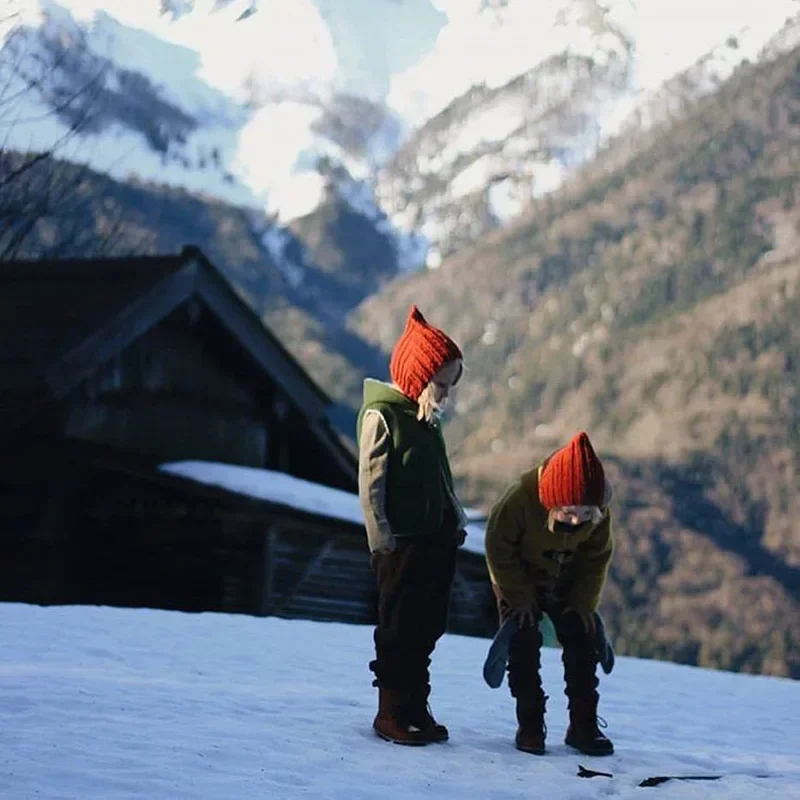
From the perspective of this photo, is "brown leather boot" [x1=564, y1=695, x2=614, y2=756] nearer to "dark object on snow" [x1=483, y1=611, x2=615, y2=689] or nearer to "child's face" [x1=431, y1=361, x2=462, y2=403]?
"dark object on snow" [x1=483, y1=611, x2=615, y2=689]

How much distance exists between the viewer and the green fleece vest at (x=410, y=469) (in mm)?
6164

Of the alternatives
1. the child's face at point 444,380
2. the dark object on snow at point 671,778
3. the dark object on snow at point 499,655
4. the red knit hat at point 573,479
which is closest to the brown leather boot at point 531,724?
the dark object on snow at point 499,655

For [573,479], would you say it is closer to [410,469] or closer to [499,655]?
[410,469]

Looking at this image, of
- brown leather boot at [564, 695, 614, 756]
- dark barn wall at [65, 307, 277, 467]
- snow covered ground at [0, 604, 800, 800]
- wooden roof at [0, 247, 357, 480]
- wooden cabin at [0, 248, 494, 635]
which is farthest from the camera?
dark barn wall at [65, 307, 277, 467]

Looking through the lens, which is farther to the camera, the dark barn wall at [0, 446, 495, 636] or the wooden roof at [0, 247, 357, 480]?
the dark barn wall at [0, 446, 495, 636]

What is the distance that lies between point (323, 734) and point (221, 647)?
3005mm

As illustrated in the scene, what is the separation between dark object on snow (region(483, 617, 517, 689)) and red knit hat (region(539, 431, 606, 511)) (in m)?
0.52

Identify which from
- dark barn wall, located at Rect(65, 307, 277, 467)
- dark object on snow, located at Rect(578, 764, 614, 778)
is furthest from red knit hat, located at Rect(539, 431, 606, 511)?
dark barn wall, located at Rect(65, 307, 277, 467)

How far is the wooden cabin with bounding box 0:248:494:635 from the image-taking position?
46.3 ft

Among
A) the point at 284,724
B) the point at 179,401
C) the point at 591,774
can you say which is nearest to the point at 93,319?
the point at 179,401

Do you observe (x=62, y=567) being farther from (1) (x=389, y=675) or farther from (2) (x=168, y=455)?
(1) (x=389, y=675)

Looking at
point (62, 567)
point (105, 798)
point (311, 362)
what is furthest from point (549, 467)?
point (311, 362)

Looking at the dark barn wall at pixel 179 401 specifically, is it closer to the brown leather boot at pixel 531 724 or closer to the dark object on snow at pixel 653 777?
the brown leather boot at pixel 531 724

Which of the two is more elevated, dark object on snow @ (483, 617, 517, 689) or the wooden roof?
the wooden roof
